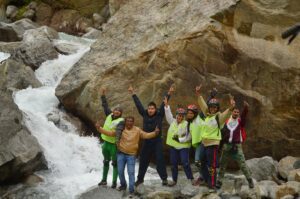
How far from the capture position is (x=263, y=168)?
34.6ft

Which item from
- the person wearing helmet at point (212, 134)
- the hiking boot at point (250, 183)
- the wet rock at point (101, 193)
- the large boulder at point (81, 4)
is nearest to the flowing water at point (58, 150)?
the wet rock at point (101, 193)

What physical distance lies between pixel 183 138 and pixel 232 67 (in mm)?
3764

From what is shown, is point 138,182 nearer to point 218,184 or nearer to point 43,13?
point 218,184

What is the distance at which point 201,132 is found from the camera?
29.1 ft

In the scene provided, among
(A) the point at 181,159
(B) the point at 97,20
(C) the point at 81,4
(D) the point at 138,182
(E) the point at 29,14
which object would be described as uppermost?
(C) the point at 81,4

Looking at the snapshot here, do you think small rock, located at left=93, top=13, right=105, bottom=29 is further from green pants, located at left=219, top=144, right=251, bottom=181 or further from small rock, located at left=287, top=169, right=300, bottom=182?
green pants, located at left=219, top=144, right=251, bottom=181

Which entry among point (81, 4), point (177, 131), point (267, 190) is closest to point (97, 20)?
point (81, 4)

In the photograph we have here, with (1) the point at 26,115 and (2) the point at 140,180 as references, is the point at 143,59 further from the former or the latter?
(2) the point at 140,180

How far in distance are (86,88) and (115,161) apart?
4.95 metres

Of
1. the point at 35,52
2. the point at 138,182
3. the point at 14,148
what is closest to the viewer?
the point at 138,182

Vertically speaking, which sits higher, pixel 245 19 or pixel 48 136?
pixel 245 19

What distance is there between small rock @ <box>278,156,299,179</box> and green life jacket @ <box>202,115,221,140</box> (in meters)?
2.55

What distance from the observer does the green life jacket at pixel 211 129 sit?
8656 mm

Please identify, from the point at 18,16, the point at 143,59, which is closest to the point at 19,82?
the point at 143,59
